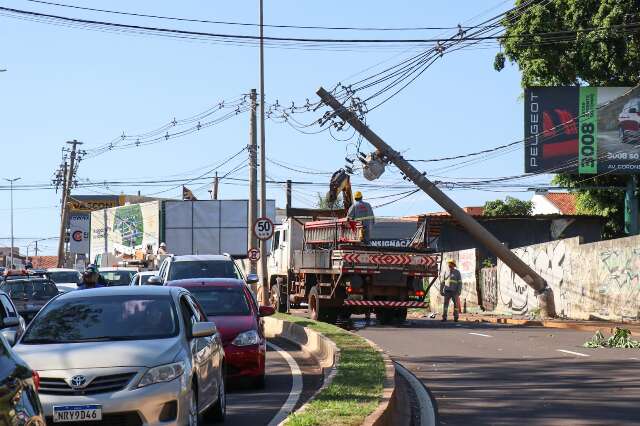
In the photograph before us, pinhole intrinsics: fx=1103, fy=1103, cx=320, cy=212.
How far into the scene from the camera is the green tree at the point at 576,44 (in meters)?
42.9

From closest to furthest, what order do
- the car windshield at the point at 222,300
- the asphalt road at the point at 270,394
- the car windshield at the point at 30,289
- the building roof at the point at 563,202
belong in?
1. the asphalt road at the point at 270,394
2. the car windshield at the point at 222,300
3. the car windshield at the point at 30,289
4. the building roof at the point at 563,202

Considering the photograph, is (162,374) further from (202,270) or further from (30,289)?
(30,289)

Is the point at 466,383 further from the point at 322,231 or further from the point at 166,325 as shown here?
the point at 322,231

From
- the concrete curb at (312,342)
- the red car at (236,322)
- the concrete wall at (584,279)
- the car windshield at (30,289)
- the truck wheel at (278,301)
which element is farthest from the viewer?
the truck wheel at (278,301)

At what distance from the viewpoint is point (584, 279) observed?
34156mm

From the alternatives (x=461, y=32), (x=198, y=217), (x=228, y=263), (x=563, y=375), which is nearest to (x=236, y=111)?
(x=198, y=217)

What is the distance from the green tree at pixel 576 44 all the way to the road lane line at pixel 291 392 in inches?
1047

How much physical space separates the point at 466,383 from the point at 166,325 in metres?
5.73

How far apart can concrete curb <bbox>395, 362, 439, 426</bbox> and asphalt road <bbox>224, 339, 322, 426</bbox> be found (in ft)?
4.13

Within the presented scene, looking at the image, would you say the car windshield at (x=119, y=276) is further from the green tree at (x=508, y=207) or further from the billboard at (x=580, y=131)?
the green tree at (x=508, y=207)

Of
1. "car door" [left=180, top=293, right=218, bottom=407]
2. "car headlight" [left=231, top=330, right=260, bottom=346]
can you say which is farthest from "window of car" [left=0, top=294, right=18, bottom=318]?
"car door" [left=180, top=293, right=218, bottom=407]

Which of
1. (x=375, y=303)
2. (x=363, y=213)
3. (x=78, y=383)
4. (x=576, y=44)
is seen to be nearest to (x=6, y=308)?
(x=78, y=383)

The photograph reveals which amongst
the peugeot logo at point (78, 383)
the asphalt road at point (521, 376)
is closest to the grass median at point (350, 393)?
the asphalt road at point (521, 376)

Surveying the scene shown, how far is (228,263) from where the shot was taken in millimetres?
23109
